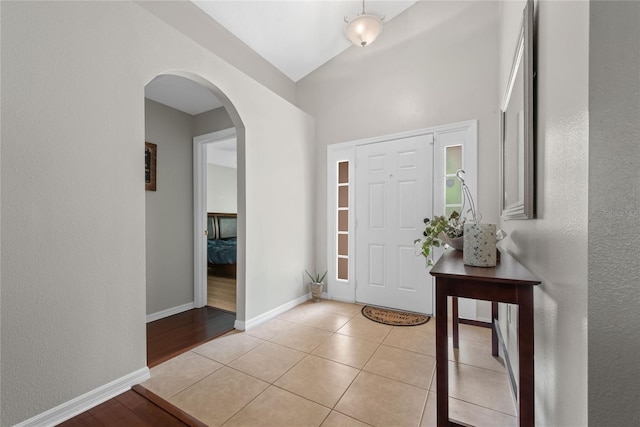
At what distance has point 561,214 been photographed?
32.5 inches

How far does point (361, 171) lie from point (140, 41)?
2317 millimetres

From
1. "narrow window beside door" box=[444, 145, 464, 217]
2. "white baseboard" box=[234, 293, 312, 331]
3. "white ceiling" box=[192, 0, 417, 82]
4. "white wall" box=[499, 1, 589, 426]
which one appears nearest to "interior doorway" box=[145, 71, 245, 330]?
"white baseboard" box=[234, 293, 312, 331]

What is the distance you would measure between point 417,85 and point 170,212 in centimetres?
319

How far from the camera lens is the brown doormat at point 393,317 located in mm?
2632

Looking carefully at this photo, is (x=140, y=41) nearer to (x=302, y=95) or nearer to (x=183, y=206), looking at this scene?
(x=183, y=206)

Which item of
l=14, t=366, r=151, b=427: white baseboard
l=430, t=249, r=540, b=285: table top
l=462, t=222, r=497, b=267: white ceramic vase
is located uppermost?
l=462, t=222, r=497, b=267: white ceramic vase

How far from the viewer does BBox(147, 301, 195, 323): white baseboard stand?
2.88 m

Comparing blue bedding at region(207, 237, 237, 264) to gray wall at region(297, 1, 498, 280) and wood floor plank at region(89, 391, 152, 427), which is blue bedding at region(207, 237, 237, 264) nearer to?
gray wall at region(297, 1, 498, 280)

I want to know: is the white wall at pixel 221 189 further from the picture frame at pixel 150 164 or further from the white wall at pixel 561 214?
the white wall at pixel 561 214

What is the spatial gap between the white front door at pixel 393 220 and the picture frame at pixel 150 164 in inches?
92.3

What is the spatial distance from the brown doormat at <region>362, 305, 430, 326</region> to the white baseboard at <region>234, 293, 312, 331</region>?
2.55 ft

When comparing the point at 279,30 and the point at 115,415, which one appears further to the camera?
the point at 279,30

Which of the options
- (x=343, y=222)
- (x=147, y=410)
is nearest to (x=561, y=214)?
(x=147, y=410)

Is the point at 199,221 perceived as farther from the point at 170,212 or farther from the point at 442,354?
the point at 442,354
